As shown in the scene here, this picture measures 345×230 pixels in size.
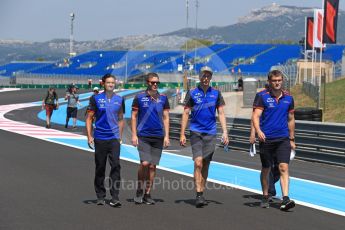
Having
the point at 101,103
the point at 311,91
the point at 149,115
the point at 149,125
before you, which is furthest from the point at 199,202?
the point at 311,91

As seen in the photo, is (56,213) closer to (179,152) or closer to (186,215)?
(186,215)

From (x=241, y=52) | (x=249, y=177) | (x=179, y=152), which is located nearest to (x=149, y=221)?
(x=249, y=177)

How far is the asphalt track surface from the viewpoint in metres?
7.46

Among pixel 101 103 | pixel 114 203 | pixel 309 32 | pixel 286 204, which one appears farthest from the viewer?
pixel 309 32

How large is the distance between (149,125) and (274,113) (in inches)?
66.7

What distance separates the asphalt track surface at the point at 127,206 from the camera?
7457mm

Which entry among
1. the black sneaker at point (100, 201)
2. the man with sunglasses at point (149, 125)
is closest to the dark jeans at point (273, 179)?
the man with sunglasses at point (149, 125)

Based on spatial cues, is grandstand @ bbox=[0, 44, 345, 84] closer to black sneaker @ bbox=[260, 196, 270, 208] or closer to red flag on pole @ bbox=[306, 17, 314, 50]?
red flag on pole @ bbox=[306, 17, 314, 50]

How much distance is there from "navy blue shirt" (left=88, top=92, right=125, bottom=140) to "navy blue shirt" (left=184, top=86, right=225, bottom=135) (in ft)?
3.27

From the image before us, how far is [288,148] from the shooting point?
8.70 meters

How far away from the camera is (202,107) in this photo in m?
8.80

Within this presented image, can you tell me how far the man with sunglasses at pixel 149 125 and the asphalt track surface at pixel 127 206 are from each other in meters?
0.57

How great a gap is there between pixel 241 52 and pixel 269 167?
10678cm

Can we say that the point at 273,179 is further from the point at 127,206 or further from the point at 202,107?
the point at 127,206
